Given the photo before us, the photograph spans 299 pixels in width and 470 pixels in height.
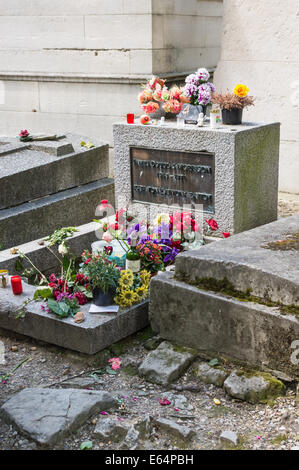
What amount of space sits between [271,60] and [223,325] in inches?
247

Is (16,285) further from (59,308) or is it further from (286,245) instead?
(286,245)

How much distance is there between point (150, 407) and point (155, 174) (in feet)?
10.6

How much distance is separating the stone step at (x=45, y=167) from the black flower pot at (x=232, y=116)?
197 cm

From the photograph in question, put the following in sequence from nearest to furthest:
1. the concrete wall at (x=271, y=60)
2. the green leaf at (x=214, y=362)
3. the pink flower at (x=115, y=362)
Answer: the green leaf at (x=214, y=362)
the pink flower at (x=115, y=362)
the concrete wall at (x=271, y=60)

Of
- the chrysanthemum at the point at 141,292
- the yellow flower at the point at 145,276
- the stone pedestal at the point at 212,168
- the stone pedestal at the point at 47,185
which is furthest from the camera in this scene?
the stone pedestal at the point at 47,185

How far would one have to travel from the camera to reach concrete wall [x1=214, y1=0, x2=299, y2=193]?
950 cm

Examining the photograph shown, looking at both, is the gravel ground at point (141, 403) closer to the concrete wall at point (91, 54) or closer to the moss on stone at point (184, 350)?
the moss on stone at point (184, 350)

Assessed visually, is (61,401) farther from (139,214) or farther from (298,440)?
(139,214)

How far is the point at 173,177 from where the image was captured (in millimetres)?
6727

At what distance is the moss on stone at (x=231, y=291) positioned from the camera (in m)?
4.28

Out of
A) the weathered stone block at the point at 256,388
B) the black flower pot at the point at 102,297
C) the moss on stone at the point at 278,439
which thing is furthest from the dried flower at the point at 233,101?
the moss on stone at the point at 278,439

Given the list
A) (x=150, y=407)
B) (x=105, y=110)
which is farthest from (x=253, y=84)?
(x=150, y=407)

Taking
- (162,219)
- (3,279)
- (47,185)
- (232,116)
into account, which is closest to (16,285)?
Answer: (3,279)

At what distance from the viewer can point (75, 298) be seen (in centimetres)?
511
